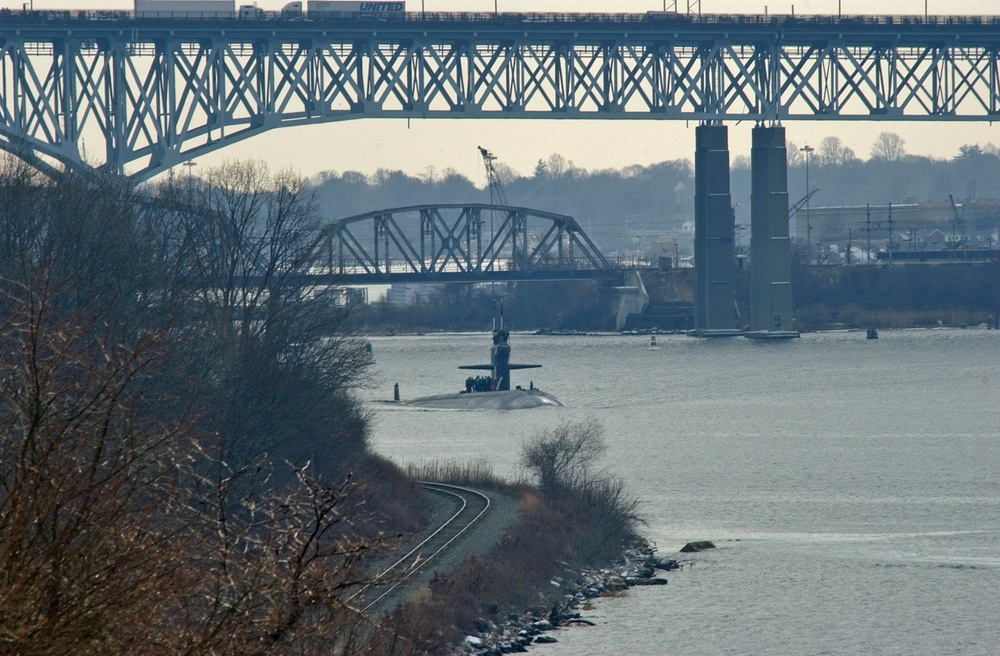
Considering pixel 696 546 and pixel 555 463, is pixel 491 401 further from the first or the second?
pixel 696 546

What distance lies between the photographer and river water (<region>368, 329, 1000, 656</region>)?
3009cm

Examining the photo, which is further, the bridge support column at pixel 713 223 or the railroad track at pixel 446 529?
the bridge support column at pixel 713 223

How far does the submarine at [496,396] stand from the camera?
3342 inches

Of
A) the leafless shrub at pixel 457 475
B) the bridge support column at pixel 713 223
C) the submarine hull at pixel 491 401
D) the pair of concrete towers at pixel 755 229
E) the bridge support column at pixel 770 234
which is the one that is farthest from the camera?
the bridge support column at pixel 713 223

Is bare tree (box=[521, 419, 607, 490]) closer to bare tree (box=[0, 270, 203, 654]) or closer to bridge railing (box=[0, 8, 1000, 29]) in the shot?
bare tree (box=[0, 270, 203, 654])

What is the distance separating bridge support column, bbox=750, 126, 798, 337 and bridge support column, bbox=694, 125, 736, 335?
228cm

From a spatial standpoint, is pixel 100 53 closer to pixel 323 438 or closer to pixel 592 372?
pixel 592 372

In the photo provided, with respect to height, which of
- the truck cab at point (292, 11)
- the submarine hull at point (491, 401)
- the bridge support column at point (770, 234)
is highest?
the truck cab at point (292, 11)

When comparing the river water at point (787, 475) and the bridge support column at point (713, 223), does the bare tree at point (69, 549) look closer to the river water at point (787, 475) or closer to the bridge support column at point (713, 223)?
the river water at point (787, 475)

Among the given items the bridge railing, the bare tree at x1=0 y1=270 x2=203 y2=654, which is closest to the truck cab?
the bridge railing

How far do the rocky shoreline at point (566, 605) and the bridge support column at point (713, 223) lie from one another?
8276cm

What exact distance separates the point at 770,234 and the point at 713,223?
15.6 feet

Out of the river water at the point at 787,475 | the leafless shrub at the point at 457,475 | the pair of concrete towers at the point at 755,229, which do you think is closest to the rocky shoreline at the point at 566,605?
the river water at the point at 787,475

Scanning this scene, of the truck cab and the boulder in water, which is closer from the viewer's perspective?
the boulder in water
